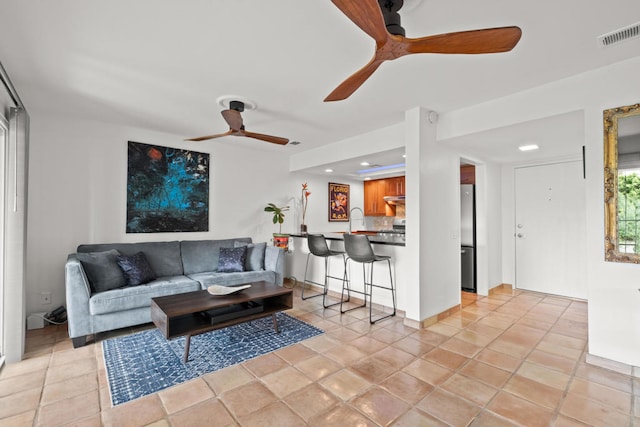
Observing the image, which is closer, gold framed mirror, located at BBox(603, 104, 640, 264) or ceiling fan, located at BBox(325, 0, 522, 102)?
ceiling fan, located at BBox(325, 0, 522, 102)

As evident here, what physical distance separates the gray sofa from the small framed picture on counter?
235 cm

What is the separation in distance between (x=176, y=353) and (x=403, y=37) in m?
2.98

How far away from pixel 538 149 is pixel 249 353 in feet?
14.0

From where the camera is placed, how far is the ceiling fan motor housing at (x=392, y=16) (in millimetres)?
1626

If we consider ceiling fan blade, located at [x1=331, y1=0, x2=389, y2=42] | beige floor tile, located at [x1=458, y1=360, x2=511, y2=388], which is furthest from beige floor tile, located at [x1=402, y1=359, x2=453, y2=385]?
ceiling fan blade, located at [x1=331, y1=0, x2=389, y2=42]

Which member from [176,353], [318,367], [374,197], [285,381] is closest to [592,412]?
[318,367]

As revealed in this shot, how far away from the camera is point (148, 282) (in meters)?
3.51

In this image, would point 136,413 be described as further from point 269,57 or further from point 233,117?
point 269,57

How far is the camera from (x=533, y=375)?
7.70 ft

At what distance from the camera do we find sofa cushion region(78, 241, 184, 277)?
12.5ft

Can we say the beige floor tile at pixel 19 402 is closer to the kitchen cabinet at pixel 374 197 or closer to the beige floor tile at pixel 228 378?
the beige floor tile at pixel 228 378

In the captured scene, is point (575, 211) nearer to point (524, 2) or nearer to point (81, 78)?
point (524, 2)

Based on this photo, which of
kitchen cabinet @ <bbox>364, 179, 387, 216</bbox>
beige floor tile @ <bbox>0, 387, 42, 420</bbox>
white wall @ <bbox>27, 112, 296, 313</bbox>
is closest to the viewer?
beige floor tile @ <bbox>0, 387, 42, 420</bbox>

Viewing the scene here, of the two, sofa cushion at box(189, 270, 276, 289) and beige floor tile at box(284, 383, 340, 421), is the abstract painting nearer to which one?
sofa cushion at box(189, 270, 276, 289)
